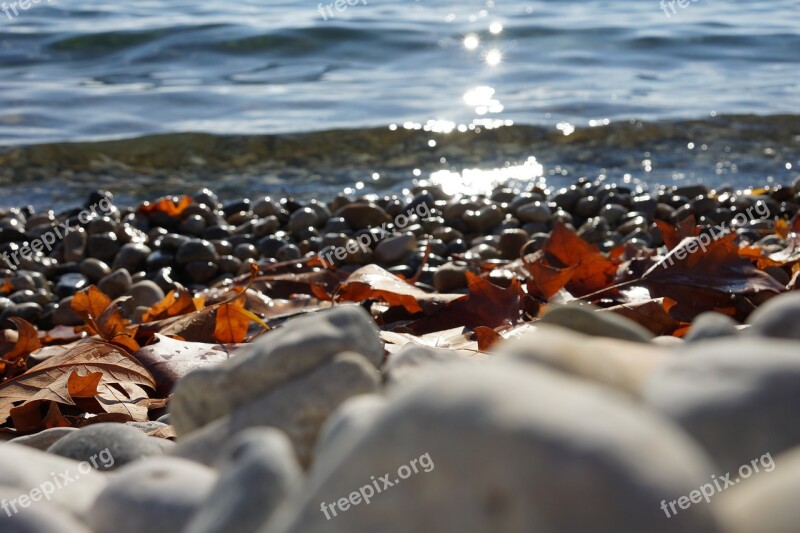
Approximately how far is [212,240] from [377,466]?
4.42 m

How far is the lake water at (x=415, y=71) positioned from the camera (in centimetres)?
762

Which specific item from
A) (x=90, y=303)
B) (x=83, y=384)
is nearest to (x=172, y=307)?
(x=90, y=303)

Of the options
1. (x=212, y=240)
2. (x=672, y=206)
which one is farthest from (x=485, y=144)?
(x=212, y=240)

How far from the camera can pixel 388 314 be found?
2.73 metres

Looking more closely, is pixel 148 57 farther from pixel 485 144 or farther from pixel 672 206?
pixel 672 206

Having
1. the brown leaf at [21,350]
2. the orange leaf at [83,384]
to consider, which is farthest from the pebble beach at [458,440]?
the brown leaf at [21,350]

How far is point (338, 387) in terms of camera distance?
107cm

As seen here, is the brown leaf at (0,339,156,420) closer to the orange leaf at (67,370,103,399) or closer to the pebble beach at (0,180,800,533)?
the orange leaf at (67,370,103,399)

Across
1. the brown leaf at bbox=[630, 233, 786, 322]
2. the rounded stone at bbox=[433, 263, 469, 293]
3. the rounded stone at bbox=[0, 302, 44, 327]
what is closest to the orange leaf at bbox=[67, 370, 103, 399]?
the brown leaf at bbox=[630, 233, 786, 322]

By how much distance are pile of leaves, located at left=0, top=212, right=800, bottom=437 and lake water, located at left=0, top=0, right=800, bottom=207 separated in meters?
4.08

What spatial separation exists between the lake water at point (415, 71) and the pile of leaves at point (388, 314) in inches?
161

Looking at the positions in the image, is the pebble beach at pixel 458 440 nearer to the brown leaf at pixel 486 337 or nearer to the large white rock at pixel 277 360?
the large white rock at pixel 277 360

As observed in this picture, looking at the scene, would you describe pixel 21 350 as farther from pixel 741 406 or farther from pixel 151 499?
pixel 741 406

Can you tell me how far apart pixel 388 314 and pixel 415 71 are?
24.9 feet
